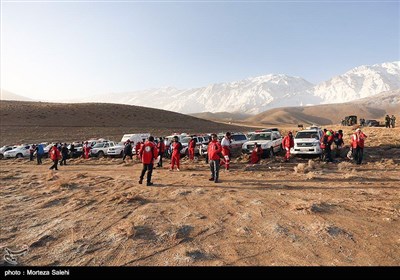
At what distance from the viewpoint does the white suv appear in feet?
58.9

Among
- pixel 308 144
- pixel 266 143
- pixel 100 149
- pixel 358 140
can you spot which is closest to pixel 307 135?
pixel 308 144

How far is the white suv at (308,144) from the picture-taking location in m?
17.9

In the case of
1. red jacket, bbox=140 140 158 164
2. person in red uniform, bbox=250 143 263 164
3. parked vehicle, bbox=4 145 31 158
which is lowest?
parked vehicle, bbox=4 145 31 158

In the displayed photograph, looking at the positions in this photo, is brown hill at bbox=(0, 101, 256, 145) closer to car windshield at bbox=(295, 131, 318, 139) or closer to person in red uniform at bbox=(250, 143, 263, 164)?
car windshield at bbox=(295, 131, 318, 139)

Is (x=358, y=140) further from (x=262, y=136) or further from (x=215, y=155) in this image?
(x=215, y=155)

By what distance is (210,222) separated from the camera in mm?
7457

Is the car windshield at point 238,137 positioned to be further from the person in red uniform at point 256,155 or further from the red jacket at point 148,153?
the red jacket at point 148,153

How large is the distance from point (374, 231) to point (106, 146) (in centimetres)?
2399

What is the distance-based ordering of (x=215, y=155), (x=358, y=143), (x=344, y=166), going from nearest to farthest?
(x=215, y=155)
(x=344, y=166)
(x=358, y=143)

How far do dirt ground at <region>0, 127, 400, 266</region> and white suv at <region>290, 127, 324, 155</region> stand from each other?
4982 millimetres

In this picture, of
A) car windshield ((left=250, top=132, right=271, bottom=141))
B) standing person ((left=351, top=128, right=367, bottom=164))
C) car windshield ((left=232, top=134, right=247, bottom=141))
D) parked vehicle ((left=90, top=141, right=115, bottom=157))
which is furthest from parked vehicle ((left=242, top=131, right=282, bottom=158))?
parked vehicle ((left=90, top=141, right=115, bottom=157))

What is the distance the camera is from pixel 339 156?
18.9m

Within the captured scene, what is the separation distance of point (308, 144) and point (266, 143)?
253cm
